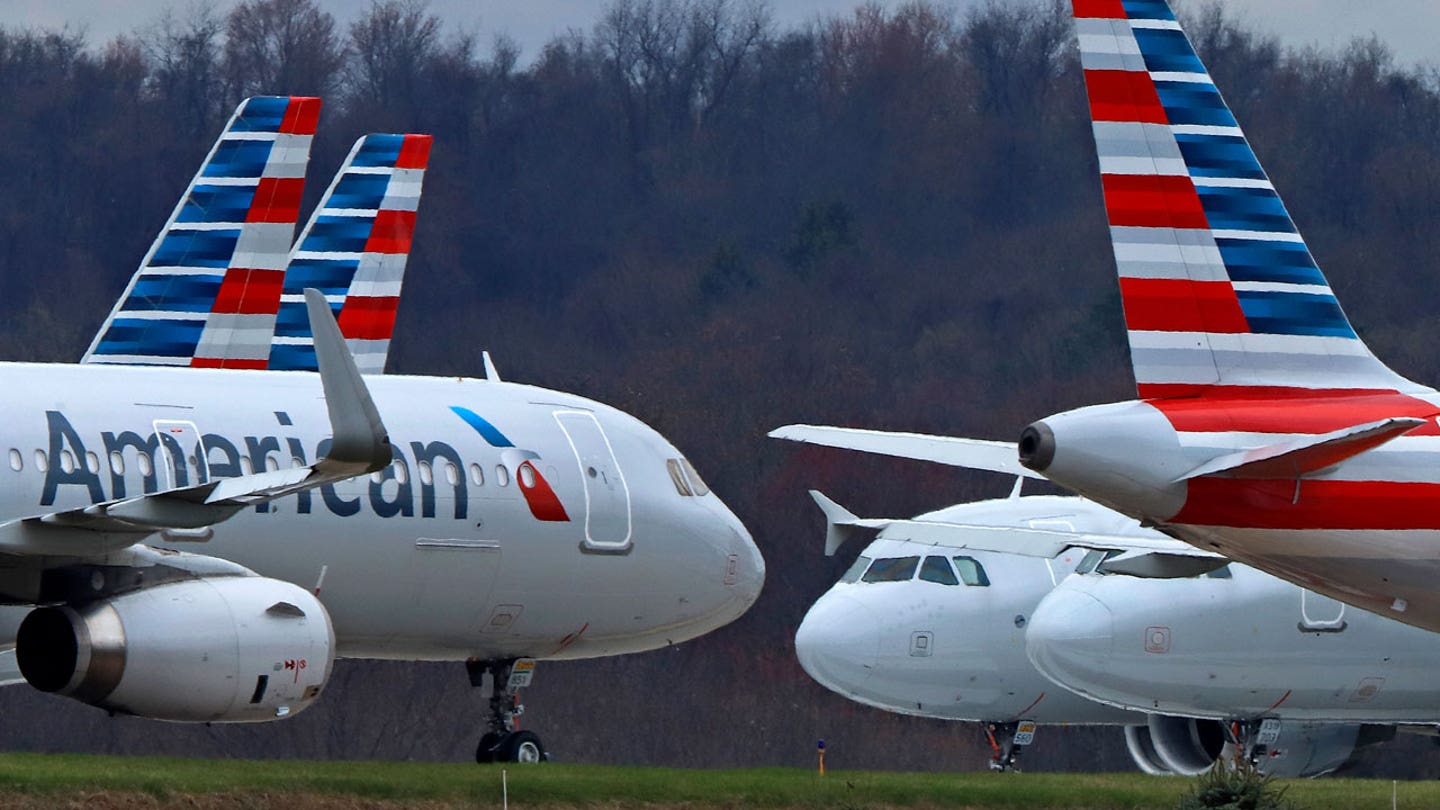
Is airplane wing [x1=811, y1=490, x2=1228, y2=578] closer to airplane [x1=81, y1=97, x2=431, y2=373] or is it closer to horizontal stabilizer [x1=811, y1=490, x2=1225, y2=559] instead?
horizontal stabilizer [x1=811, y1=490, x2=1225, y2=559]

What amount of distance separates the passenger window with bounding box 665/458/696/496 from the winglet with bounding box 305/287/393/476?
7542 mm

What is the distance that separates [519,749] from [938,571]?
312 inches

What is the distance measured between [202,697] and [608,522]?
211 inches

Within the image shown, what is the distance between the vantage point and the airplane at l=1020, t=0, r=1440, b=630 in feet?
52.5

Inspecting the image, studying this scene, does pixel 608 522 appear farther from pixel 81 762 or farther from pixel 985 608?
pixel 985 608

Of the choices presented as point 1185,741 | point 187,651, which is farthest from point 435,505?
point 1185,741

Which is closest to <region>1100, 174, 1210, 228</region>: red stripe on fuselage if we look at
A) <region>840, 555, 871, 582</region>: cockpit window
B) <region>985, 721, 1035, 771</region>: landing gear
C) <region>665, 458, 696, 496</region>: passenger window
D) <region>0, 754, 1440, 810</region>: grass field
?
<region>0, 754, 1440, 810</region>: grass field

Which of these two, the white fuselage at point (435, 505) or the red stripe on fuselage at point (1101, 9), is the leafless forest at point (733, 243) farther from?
the red stripe on fuselage at point (1101, 9)

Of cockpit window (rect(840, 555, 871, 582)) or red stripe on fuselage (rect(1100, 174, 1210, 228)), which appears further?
cockpit window (rect(840, 555, 871, 582))

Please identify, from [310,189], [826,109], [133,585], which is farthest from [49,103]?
[133,585]

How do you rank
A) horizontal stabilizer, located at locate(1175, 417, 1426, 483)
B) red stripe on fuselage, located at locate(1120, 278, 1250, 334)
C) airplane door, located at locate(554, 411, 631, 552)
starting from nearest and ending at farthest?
horizontal stabilizer, located at locate(1175, 417, 1426, 483)
red stripe on fuselage, located at locate(1120, 278, 1250, 334)
airplane door, located at locate(554, 411, 631, 552)

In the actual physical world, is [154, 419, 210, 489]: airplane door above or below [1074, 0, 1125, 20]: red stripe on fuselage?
below

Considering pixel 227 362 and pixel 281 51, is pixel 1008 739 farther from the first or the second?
pixel 281 51

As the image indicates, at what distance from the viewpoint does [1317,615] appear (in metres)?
25.9
